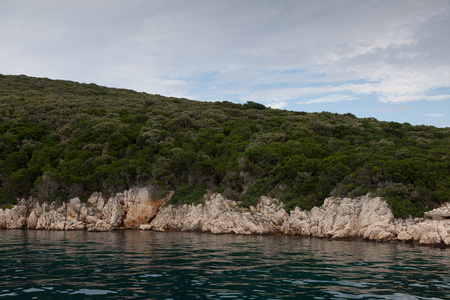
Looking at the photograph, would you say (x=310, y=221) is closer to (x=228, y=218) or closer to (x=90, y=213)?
(x=228, y=218)

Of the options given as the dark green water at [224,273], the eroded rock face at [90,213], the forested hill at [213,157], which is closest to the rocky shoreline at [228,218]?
the eroded rock face at [90,213]

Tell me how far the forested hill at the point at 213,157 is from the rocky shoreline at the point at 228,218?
1415mm

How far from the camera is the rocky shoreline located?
2833 cm

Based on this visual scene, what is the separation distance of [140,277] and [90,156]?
40156mm

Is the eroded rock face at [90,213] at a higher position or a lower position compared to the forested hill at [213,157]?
lower

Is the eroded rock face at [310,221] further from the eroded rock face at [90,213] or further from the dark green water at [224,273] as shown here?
the dark green water at [224,273]

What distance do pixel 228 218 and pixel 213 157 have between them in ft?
50.6

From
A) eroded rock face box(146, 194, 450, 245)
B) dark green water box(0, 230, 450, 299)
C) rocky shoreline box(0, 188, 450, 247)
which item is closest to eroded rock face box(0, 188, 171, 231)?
rocky shoreline box(0, 188, 450, 247)

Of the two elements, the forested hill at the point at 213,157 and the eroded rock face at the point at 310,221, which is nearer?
the eroded rock face at the point at 310,221

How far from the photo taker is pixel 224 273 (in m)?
14.6

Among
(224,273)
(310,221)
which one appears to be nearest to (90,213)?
(310,221)

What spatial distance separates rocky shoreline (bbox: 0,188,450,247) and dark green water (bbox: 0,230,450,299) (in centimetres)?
579

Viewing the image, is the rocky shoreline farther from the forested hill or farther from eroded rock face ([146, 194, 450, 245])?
the forested hill

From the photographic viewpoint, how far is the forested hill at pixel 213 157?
3538 cm
